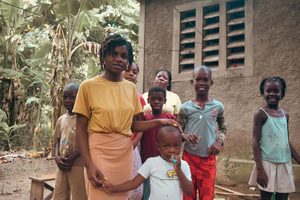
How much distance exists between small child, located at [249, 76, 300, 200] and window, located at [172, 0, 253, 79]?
2385 mm

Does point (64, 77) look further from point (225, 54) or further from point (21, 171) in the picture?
point (225, 54)

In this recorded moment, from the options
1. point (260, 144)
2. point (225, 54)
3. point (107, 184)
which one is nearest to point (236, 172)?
point (225, 54)

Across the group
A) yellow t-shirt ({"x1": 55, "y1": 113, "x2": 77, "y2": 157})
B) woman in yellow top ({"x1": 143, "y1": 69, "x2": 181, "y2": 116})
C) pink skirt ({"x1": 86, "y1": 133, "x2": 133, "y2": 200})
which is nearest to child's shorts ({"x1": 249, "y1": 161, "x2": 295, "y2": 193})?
woman in yellow top ({"x1": 143, "y1": 69, "x2": 181, "y2": 116})

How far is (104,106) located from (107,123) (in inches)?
3.8

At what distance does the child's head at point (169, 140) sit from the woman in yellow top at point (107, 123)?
0.67 ft

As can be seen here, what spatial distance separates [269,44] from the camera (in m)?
4.79

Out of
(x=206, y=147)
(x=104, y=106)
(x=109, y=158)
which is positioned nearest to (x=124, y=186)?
(x=109, y=158)

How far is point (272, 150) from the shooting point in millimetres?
2527

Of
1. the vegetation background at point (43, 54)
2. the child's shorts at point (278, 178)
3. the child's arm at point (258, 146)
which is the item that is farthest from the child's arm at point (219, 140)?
the vegetation background at point (43, 54)

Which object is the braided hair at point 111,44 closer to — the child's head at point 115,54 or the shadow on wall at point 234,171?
the child's head at point 115,54

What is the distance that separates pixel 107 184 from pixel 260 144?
138 centimetres

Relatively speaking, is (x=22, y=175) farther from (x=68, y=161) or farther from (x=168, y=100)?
(x=168, y=100)

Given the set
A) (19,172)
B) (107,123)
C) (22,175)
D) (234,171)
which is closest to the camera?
(107,123)

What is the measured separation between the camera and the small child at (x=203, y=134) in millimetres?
2520
